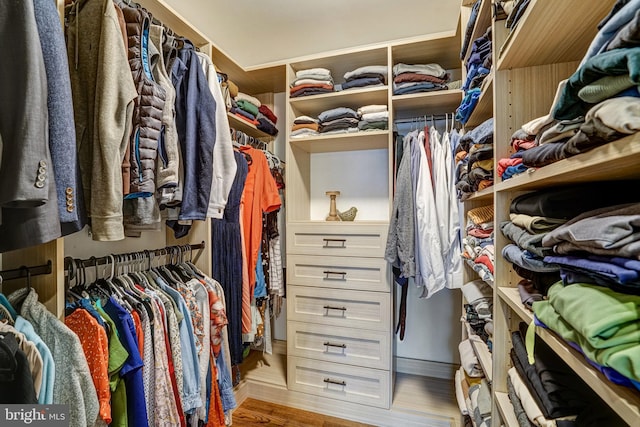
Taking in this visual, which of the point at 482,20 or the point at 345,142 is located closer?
the point at 482,20

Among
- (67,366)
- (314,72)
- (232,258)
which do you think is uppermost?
(314,72)

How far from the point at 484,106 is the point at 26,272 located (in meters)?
1.66

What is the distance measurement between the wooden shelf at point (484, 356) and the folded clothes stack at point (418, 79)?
53.8 inches

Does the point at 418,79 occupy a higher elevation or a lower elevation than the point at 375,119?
higher

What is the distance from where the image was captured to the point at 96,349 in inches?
34.4

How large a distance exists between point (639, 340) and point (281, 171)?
1.94 metres

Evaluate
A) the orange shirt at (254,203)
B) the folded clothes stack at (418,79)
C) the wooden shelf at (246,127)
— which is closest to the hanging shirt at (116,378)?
the orange shirt at (254,203)

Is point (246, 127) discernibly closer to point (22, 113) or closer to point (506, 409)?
point (22, 113)

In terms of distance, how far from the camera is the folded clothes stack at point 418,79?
173cm

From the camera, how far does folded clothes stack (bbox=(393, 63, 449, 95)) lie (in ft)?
5.66

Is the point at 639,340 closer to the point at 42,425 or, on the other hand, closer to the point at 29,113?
the point at 29,113

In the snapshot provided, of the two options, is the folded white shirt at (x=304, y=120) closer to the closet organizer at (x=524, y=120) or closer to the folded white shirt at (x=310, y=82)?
the folded white shirt at (x=310, y=82)

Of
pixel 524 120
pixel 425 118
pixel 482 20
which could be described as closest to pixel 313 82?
pixel 425 118

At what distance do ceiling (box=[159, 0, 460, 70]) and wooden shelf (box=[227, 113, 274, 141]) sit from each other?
1.30ft
